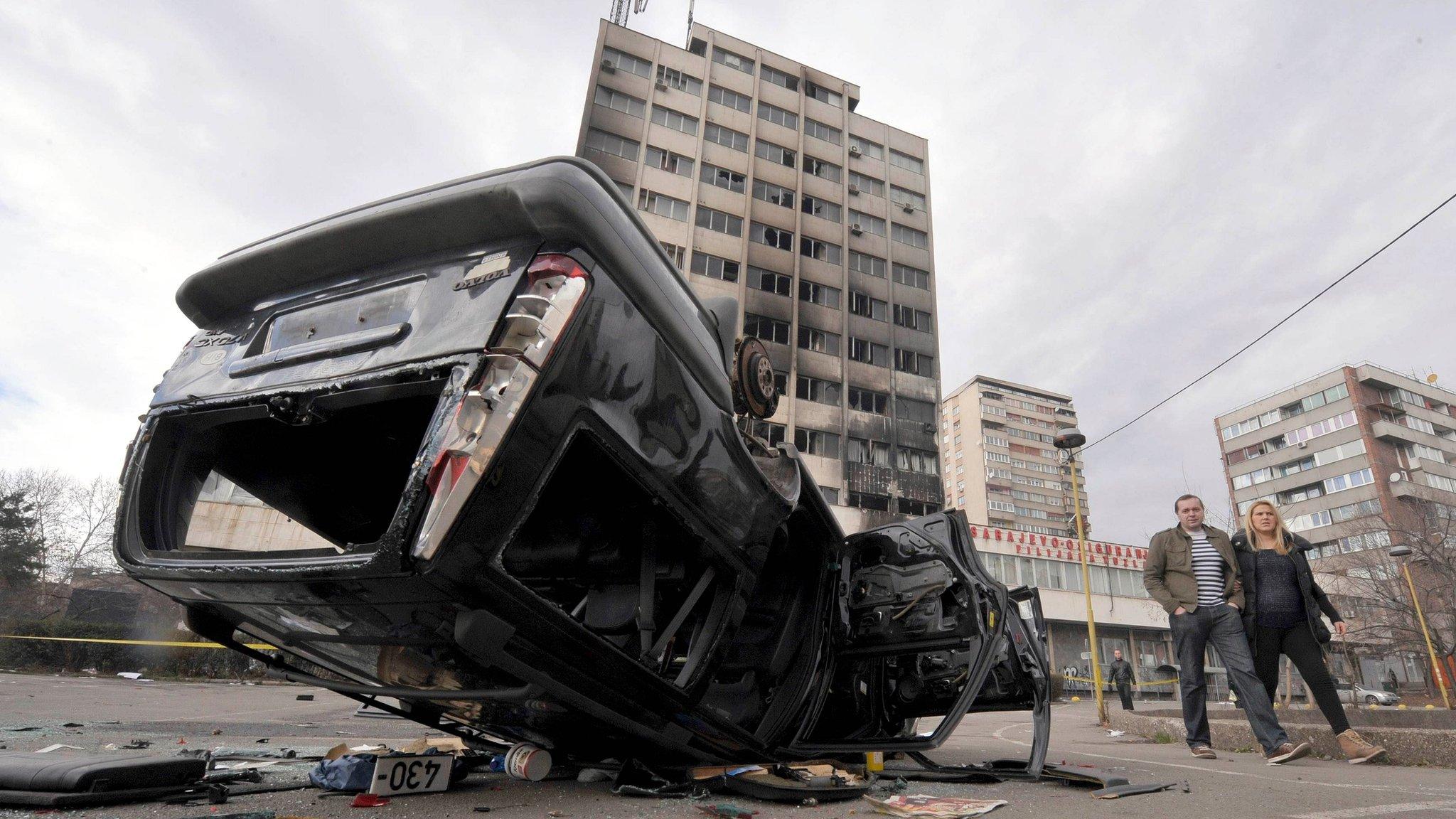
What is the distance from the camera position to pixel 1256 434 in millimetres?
64812

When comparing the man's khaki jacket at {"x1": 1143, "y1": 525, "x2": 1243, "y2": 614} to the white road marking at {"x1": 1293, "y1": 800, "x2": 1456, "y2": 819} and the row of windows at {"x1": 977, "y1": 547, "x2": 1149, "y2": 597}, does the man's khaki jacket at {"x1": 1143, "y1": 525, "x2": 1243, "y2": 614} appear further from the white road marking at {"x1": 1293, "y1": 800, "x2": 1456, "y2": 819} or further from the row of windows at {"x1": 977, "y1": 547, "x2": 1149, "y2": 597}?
the row of windows at {"x1": 977, "y1": 547, "x2": 1149, "y2": 597}

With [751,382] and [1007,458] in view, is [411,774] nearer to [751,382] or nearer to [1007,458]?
[751,382]

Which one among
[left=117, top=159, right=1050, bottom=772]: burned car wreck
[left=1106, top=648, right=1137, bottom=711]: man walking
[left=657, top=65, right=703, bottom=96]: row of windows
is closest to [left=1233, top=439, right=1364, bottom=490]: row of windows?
[left=1106, top=648, right=1137, bottom=711]: man walking

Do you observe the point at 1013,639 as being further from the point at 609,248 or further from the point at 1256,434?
the point at 1256,434

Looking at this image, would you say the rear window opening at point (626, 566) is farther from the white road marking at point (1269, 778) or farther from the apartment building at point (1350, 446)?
the apartment building at point (1350, 446)

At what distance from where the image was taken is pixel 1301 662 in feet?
13.5

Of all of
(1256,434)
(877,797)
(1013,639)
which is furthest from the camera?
(1256,434)

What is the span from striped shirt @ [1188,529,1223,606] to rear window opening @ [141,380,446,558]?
462 centimetres

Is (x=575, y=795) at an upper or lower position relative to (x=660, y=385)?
lower

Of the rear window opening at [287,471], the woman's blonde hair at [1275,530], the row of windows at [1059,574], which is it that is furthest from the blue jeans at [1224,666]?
the row of windows at [1059,574]

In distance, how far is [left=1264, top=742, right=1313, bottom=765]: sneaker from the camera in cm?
399

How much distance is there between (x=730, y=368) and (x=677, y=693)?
1.11 metres

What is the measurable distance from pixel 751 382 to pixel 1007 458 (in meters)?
101

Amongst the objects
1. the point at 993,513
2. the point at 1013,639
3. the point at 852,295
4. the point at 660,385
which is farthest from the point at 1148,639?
the point at 993,513
